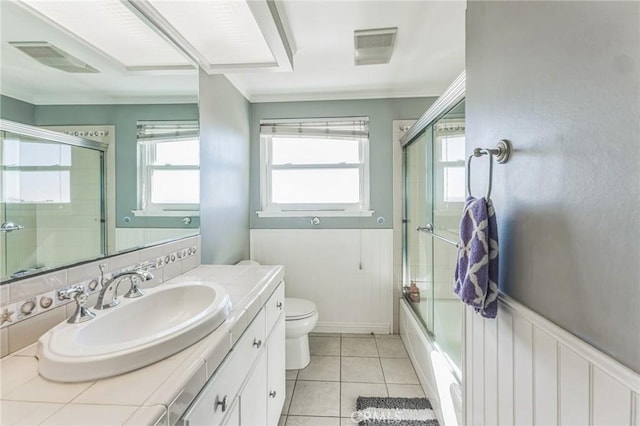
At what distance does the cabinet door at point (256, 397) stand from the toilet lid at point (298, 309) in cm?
72

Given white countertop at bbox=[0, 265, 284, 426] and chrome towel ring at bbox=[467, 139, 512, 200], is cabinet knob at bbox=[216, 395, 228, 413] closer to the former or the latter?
white countertop at bbox=[0, 265, 284, 426]

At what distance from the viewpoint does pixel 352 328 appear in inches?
106

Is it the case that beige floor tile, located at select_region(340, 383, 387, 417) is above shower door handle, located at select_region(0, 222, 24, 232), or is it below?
below

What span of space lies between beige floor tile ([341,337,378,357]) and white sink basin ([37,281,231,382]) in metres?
1.60

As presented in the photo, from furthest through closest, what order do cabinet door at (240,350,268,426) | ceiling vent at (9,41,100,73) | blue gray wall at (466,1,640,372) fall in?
cabinet door at (240,350,268,426) → ceiling vent at (9,41,100,73) → blue gray wall at (466,1,640,372)

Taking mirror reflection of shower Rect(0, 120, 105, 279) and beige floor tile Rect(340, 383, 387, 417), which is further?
beige floor tile Rect(340, 383, 387, 417)

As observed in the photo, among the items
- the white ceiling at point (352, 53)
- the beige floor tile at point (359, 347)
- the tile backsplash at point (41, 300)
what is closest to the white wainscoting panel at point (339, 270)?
the beige floor tile at point (359, 347)

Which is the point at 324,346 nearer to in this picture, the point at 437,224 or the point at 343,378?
the point at 343,378

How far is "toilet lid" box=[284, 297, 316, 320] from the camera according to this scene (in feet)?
6.68

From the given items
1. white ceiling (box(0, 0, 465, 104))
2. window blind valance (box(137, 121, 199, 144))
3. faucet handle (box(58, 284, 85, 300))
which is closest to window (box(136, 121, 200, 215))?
window blind valance (box(137, 121, 199, 144))

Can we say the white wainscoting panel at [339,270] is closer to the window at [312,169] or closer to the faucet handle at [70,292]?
the window at [312,169]

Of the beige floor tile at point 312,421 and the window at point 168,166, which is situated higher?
the window at point 168,166

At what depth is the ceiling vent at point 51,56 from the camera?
2.83ft

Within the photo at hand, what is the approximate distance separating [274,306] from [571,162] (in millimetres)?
1338
